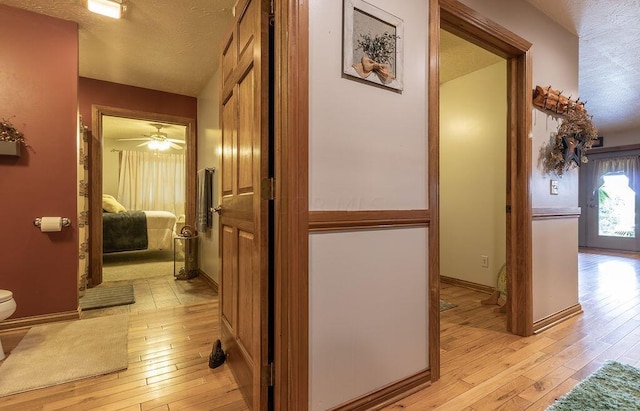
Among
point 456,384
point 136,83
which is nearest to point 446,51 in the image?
point 456,384

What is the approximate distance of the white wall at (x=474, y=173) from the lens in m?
3.27

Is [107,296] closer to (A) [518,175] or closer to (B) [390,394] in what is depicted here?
(B) [390,394]

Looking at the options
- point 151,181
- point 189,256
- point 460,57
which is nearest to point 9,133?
point 189,256

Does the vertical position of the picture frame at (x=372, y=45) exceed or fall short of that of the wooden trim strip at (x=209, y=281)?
it exceeds it

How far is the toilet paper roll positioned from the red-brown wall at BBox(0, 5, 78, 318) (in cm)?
7

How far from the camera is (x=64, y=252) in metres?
2.65

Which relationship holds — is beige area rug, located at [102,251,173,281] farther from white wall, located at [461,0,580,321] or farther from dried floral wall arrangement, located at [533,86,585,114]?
dried floral wall arrangement, located at [533,86,585,114]

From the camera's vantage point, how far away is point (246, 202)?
1.52m

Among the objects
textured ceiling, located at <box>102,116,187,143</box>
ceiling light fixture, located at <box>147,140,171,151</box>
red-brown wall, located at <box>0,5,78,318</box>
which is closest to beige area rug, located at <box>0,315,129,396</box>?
red-brown wall, located at <box>0,5,78,318</box>

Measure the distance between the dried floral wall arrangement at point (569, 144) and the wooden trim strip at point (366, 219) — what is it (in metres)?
1.54

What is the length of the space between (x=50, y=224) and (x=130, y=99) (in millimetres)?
2179

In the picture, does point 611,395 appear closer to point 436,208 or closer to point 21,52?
point 436,208

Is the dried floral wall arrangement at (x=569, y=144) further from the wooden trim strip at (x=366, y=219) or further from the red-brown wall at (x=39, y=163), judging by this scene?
the red-brown wall at (x=39, y=163)

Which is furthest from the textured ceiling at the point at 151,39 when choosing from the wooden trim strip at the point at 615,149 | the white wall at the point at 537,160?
the wooden trim strip at the point at 615,149
